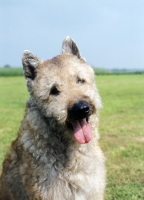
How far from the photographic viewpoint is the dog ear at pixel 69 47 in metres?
5.13

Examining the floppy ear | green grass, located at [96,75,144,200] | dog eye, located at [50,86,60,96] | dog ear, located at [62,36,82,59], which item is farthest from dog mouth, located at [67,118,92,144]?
green grass, located at [96,75,144,200]

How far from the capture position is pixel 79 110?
435cm

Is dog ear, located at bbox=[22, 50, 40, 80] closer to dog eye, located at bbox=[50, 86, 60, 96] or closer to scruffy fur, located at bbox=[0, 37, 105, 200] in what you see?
scruffy fur, located at bbox=[0, 37, 105, 200]

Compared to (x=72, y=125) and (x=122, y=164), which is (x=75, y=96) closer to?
(x=72, y=125)

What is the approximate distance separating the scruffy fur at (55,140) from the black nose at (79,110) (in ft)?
Answer: 0.53

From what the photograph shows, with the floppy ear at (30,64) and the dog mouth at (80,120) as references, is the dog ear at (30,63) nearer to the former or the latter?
the floppy ear at (30,64)

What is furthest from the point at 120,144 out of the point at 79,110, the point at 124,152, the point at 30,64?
the point at 79,110

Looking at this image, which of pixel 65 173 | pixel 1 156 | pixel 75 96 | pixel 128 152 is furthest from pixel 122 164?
pixel 75 96

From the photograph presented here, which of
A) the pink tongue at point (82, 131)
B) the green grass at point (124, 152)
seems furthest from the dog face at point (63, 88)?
the green grass at point (124, 152)

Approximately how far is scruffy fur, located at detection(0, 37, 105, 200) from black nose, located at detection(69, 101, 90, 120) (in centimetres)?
16

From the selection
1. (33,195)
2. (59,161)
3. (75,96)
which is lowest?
(33,195)

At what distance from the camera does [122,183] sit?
6957 mm

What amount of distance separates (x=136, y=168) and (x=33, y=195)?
3257mm

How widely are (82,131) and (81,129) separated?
0.10 feet
